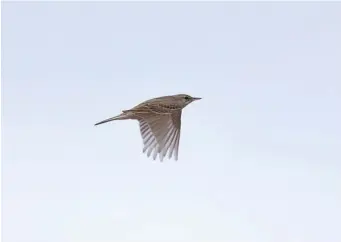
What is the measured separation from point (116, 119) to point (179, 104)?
1.46 meters

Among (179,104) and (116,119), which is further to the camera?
(179,104)

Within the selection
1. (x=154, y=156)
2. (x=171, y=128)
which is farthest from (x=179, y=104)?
(x=154, y=156)

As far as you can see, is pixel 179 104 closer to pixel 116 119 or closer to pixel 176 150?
pixel 176 150

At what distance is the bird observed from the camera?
323 inches

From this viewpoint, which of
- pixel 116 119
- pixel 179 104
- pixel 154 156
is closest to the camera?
pixel 116 119

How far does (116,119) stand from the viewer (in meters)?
7.64

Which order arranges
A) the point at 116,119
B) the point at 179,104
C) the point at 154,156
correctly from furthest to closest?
the point at 179,104
the point at 154,156
the point at 116,119

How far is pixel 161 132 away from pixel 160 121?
17 cm

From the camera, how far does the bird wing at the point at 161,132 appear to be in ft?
27.1

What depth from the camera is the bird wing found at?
825 cm

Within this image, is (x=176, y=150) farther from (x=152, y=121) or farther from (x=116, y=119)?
(x=116, y=119)

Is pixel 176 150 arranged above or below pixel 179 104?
below

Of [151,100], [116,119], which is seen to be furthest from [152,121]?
[116,119]

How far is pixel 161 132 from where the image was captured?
8.54m
